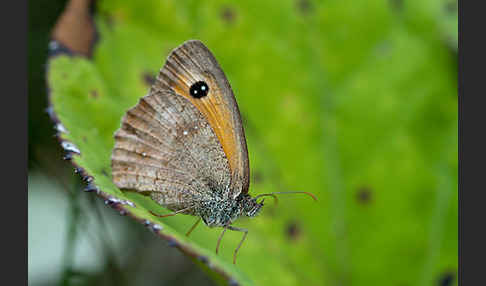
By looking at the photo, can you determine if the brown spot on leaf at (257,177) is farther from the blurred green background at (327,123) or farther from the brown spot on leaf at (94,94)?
the brown spot on leaf at (94,94)

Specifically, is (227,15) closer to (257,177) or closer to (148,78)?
(148,78)

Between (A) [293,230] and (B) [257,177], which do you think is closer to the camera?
(A) [293,230]

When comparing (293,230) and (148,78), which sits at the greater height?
(148,78)

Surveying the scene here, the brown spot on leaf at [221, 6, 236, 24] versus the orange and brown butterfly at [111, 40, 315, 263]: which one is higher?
the brown spot on leaf at [221, 6, 236, 24]

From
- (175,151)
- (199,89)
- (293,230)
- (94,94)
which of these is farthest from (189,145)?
(293,230)

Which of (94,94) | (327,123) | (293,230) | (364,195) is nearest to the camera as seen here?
(94,94)

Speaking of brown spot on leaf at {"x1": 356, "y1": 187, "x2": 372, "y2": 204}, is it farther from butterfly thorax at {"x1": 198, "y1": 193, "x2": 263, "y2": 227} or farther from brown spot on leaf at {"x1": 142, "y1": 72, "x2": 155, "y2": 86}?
brown spot on leaf at {"x1": 142, "y1": 72, "x2": 155, "y2": 86}

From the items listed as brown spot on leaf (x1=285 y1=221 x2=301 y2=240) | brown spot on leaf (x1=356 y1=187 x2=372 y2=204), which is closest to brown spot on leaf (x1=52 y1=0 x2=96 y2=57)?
brown spot on leaf (x1=285 y1=221 x2=301 y2=240)
